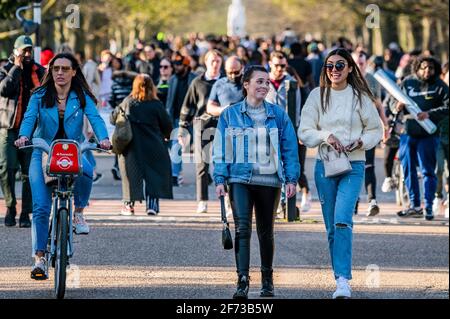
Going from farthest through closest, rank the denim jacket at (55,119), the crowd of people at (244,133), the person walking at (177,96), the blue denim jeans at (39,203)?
the person walking at (177,96), the denim jacket at (55,119), the blue denim jeans at (39,203), the crowd of people at (244,133)

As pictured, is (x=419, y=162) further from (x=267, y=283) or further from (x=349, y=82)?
(x=267, y=283)

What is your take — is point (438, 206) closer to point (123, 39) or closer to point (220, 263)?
point (220, 263)

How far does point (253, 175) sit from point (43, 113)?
1.75 metres

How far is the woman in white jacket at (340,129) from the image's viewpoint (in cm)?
1069

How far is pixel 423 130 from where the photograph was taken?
16688 mm

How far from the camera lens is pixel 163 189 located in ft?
54.8

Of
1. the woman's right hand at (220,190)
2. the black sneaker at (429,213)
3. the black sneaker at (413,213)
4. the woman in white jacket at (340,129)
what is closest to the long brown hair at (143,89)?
the black sneaker at (413,213)

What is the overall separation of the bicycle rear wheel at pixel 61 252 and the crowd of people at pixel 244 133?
68 cm

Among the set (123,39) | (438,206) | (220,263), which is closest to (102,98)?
(438,206)

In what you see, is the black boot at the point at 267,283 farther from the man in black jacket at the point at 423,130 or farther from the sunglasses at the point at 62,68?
the man in black jacket at the point at 423,130

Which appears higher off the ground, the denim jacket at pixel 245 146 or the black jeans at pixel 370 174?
the denim jacket at pixel 245 146

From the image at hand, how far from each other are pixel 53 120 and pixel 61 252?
4.73ft

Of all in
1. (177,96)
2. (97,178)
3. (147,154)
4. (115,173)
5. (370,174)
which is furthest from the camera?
(115,173)

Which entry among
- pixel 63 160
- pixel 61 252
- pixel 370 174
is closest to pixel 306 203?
pixel 370 174
